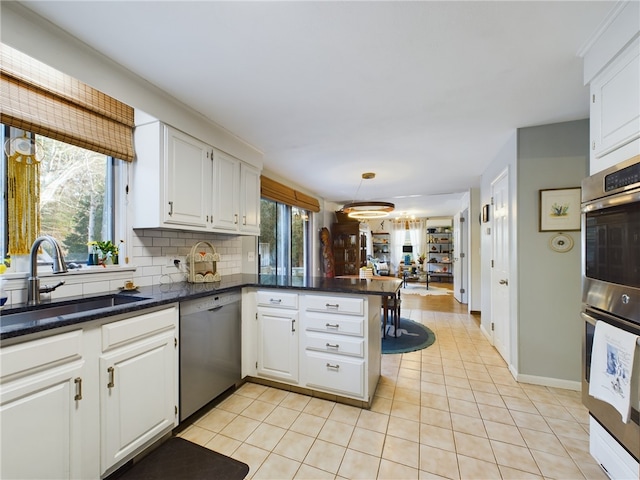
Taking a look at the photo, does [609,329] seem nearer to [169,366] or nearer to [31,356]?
[169,366]

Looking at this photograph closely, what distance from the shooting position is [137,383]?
1.56 metres

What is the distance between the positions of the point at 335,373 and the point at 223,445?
2.94ft

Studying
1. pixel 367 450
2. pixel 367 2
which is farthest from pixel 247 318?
pixel 367 2

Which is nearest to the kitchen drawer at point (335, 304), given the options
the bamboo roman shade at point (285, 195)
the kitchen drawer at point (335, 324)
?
the kitchen drawer at point (335, 324)

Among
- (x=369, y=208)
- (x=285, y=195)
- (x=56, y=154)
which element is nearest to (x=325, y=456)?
(x=56, y=154)

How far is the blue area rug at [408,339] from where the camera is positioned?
3.42 metres

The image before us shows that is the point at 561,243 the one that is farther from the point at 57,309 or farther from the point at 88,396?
the point at 57,309

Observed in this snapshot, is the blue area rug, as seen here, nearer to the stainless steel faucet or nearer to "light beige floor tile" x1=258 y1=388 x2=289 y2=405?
"light beige floor tile" x1=258 y1=388 x2=289 y2=405

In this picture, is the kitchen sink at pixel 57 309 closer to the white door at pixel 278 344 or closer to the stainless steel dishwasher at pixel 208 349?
the stainless steel dishwasher at pixel 208 349

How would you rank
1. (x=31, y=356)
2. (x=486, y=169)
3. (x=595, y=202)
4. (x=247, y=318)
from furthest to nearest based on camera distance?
(x=486, y=169)
(x=247, y=318)
(x=595, y=202)
(x=31, y=356)

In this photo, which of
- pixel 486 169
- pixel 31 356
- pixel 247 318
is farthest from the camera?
pixel 486 169

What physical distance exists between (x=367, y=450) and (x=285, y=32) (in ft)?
8.09

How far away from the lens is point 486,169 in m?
3.89

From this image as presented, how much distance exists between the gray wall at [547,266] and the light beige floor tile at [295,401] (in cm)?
203
